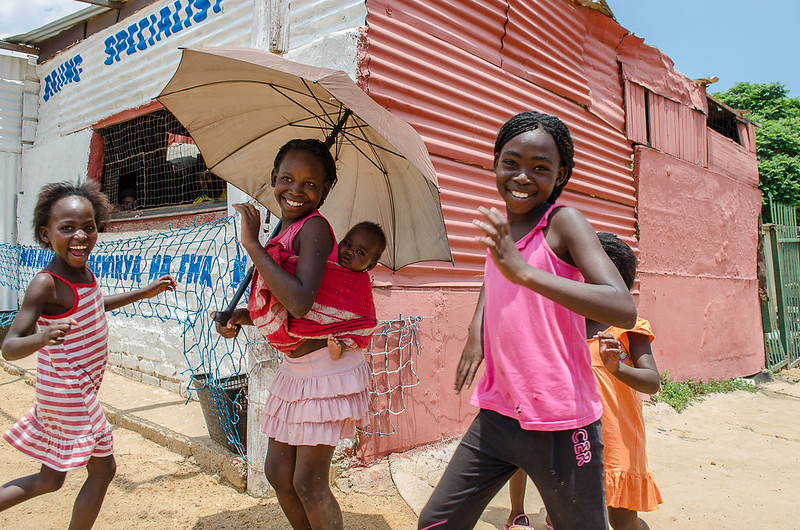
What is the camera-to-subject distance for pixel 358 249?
229cm

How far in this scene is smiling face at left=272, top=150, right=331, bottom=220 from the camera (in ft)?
7.04

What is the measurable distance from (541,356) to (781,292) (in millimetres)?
9897

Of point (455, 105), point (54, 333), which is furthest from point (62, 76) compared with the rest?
point (54, 333)

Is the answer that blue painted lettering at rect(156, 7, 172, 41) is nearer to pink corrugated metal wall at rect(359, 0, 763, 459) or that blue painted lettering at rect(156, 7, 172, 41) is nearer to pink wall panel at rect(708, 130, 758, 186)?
pink corrugated metal wall at rect(359, 0, 763, 459)

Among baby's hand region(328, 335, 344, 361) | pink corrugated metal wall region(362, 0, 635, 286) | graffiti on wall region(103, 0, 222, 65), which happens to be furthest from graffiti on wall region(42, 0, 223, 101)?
baby's hand region(328, 335, 344, 361)

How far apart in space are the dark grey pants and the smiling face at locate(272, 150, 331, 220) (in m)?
1.04

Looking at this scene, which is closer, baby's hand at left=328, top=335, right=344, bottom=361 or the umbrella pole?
baby's hand at left=328, top=335, right=344, bottom=361

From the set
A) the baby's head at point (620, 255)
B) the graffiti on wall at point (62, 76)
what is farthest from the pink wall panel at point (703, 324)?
the graffiti on wall at point (62, 76)

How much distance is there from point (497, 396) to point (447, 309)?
2.56 meters

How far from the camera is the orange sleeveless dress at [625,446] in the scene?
2213 mm

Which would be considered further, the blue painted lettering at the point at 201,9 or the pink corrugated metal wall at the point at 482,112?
the blue painted lettering at the point at 201,9

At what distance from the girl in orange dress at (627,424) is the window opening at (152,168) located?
4330 millimetres

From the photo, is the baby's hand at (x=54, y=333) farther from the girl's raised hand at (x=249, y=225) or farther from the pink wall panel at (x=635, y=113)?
the pink wall panel at (x=635, y=113)

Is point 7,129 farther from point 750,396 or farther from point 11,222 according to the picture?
point 750,396
